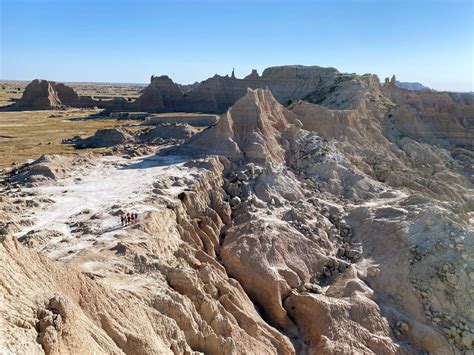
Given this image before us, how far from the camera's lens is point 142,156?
124ft

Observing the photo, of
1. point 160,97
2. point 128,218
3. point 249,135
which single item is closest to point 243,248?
point 128,218

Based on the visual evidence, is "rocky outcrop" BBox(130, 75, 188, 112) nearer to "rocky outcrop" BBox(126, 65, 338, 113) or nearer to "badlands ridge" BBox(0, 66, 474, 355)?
"rocky outcrop" BBox(126, 65, 338, 113)

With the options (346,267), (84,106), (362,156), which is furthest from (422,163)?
(84,106)

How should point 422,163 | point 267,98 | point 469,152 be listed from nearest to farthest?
point 267,98
point 422,163
point 469,152

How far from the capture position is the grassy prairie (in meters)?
41.8

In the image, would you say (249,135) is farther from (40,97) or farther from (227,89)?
(40,97)

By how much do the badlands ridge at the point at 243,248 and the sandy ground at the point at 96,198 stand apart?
13 cm

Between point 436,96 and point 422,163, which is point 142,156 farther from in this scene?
point 436,96

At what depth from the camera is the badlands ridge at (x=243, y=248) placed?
41.1 ft

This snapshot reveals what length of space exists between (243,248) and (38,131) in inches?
1717

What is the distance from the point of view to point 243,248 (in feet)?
77.8

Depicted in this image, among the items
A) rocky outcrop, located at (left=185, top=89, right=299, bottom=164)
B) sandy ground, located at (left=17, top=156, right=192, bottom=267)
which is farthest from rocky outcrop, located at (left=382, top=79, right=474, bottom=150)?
sandy ground, located at (left=17, top=156, right=192, bottom=267)

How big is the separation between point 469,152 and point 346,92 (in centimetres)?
1697

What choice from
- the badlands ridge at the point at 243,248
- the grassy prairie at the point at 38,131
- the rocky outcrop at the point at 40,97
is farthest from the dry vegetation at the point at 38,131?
the badlands ridge at the point at 243,248
